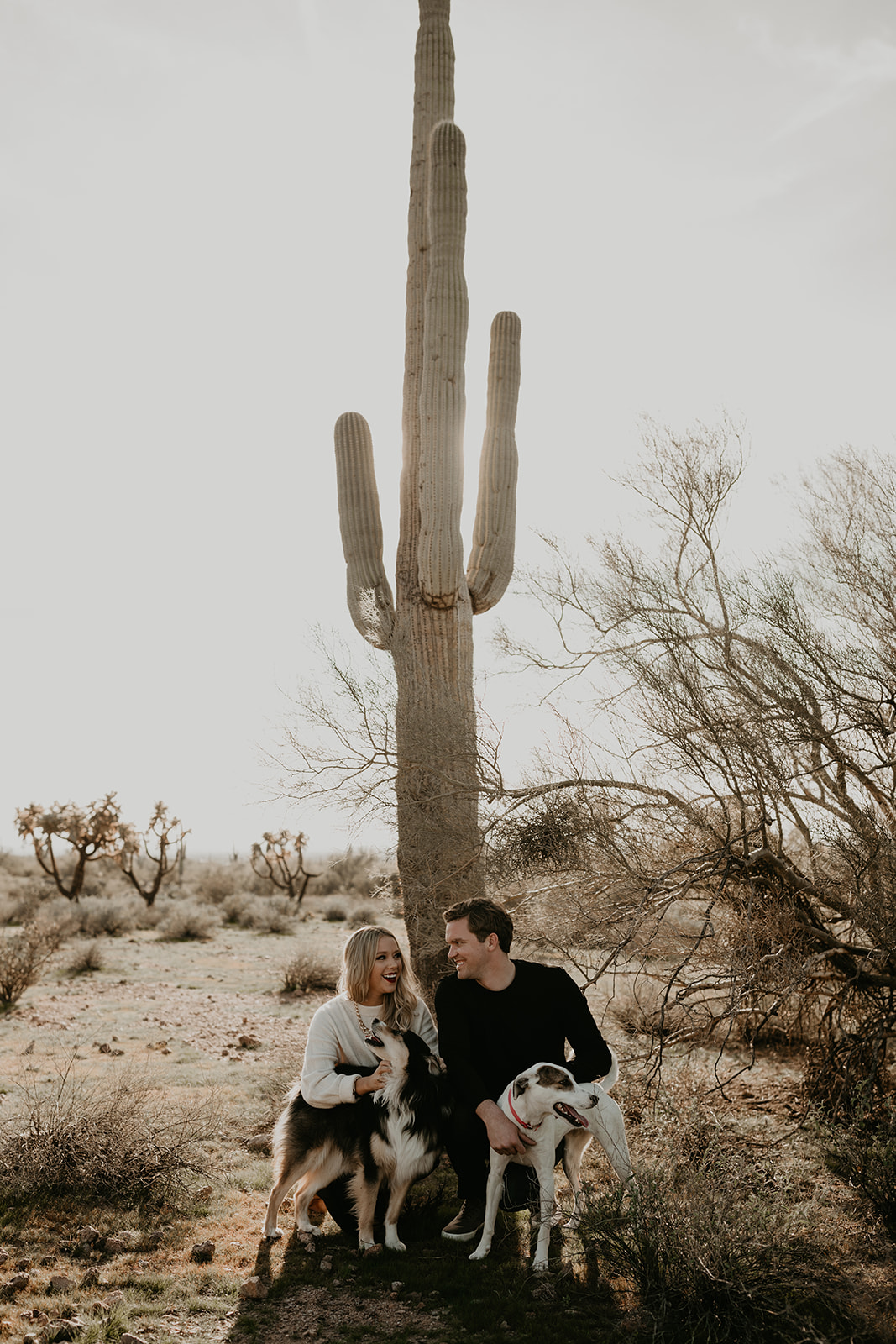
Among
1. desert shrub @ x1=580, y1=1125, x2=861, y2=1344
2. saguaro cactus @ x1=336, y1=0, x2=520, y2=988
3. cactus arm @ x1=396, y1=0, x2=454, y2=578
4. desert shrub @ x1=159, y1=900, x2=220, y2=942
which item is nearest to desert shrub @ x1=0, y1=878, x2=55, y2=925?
desert shrub @ x1=159, y1=900, x2=220, y2=942

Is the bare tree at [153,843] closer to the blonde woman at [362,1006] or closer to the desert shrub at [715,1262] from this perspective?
the blonde woman at [362,1006]

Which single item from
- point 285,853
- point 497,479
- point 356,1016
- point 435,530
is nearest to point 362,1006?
point 356,1016

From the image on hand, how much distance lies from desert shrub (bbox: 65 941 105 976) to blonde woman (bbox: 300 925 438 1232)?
9.77 metres

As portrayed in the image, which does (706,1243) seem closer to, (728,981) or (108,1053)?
(728,981)

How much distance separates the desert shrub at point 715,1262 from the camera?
2.96m

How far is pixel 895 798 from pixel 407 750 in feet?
11.7

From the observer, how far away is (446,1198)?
4.73 meters

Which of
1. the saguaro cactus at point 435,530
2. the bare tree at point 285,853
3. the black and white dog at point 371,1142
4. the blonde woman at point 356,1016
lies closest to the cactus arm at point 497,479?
the saguaro cactus at point 435,530

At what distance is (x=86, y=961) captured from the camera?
12914 millimetres

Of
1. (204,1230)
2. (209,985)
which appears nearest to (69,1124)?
(204,1230)

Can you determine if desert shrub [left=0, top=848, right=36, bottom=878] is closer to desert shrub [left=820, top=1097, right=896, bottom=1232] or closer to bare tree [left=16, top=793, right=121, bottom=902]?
bare tree [left=16, top=793, right=121, bottom=902]

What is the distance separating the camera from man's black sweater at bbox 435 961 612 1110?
4051 mm

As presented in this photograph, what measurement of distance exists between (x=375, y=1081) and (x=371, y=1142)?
27 centimetres

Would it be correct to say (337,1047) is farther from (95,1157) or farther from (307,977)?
(307,977)
